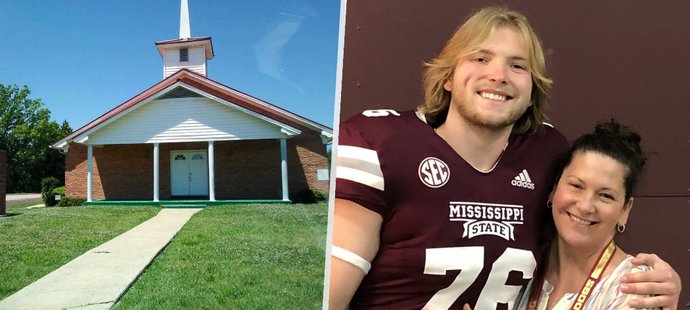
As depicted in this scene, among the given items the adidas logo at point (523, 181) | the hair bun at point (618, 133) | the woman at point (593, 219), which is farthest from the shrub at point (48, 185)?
the hair bun at point (618, 133)

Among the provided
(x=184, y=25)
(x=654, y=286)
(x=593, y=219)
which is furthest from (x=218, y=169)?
(x=654, y=286)

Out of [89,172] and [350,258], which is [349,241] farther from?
[89,172]

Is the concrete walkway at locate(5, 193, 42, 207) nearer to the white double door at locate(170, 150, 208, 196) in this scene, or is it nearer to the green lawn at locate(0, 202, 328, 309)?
the green lawn at locate(0, 202, 328, 309)

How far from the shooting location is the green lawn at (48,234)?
100cm

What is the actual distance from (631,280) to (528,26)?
627 mm

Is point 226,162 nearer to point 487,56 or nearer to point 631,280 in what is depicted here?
point 487,56

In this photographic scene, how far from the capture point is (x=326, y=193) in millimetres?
1056

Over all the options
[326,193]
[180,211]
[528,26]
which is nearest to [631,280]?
[528,26]

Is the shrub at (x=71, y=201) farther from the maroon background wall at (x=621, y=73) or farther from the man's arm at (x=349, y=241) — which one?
the maroon background wall at (x=621, y=73)

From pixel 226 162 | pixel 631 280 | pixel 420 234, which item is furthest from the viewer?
pixel 631 280

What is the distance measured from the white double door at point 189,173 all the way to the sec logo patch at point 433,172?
0.44 meters

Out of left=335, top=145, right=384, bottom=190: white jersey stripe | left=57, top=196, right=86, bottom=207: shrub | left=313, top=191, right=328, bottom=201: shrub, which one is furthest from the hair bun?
left=57, top=196, right=86, bottom=207: shrub

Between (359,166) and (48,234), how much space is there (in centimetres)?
59

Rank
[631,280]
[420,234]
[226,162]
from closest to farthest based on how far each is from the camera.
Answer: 1. [226,162]
2. [420,234]
3. [631,280]
